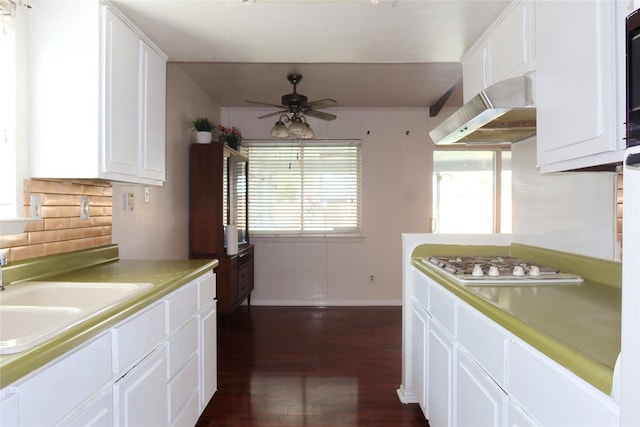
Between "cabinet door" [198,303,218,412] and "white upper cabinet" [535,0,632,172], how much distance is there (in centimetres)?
185

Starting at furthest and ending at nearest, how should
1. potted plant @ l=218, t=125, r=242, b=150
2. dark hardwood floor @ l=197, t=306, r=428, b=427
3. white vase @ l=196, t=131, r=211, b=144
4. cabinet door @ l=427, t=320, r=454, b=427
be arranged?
potted plant @ l=218, t=125, r=242, b=150 → white vase @ l=196, t=131, r=211, b=144 → dark hardwood floor @ l=197, t=306, r=428, b=427 → cabinet door @ l=427, t=320, r=454, b=427

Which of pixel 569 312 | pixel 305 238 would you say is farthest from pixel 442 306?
pixel 305 238

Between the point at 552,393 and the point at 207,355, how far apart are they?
187 cm

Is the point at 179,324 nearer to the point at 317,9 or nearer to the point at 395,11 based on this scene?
the point at 317,9

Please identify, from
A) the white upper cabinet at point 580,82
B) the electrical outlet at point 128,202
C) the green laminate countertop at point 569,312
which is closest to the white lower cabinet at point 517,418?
the green laminate countertop at point 569,312

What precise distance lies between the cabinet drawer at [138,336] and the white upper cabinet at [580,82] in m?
1.62

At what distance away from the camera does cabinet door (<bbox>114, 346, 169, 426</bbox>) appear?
54.8 inches

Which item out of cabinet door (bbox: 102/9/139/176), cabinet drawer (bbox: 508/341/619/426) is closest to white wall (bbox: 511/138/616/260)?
cabinet drawer (bbox: 508/341/619/426)

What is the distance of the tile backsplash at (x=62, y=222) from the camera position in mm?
1823

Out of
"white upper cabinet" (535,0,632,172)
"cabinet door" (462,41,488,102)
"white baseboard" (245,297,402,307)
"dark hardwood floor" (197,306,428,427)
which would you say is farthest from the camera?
"white baseboard" (245,297,402,307)

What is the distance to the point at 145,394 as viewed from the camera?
5.10ft

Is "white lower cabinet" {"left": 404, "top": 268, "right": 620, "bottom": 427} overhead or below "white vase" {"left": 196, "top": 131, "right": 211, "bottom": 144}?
below

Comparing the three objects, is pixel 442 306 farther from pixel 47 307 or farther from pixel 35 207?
pixel 35 207

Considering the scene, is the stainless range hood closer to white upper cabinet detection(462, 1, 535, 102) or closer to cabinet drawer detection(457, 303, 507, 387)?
white upper cabinet detection(462, 1, 535, 102)
